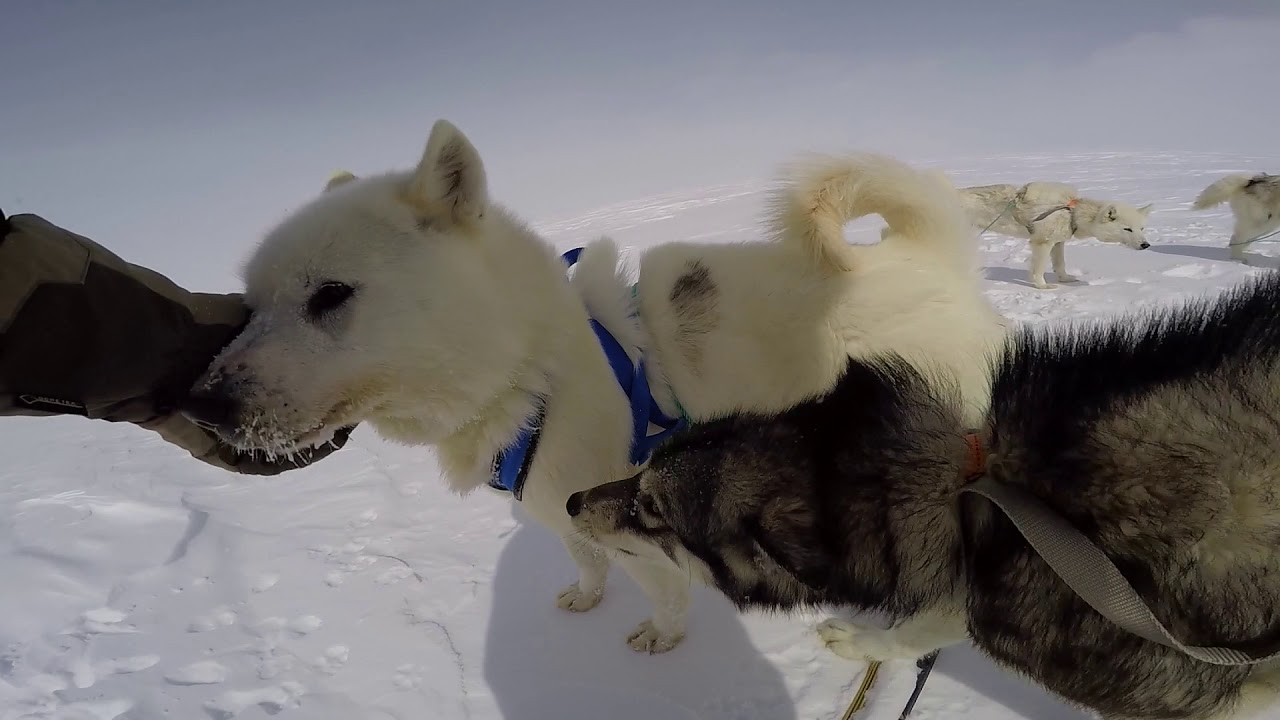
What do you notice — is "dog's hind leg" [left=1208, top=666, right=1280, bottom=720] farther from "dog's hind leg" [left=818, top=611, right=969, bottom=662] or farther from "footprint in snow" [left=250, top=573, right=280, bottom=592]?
"footprint in snow" [left=250, top=573, right=280, bottom=592]

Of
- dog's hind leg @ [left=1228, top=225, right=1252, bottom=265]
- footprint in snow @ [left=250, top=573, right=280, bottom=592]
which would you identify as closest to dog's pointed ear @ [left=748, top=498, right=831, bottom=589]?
footprint in snow @ [left=250, top=573, right=280, bottom=592]

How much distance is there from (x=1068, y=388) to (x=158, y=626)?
141 inches

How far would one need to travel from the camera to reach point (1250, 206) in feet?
23.2

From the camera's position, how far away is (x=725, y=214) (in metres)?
12.5

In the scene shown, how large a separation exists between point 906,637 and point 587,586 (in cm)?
150

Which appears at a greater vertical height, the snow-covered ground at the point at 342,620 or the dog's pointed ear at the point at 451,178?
the dog's pointed ear at the point at 451,178

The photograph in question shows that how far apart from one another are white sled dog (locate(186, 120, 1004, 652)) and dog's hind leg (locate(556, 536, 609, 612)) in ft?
0.36

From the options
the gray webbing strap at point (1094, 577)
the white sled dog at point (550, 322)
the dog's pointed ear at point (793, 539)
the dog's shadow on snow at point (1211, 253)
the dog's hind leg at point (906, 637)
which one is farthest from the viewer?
the dog's shadow on snow at point (1211, 253)

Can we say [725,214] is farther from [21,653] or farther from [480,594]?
[21,653]

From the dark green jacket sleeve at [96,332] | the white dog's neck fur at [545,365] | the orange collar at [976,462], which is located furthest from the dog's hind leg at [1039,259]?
the dark green jacket sleeve at [96,332]

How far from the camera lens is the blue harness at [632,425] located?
201cm

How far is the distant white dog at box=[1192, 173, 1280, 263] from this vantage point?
680 cm

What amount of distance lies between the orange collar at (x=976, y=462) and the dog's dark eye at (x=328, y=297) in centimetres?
169

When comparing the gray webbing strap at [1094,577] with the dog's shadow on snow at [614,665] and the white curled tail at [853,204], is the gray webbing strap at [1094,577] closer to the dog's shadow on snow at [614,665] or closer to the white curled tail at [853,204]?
the white curled tail at [853,204]
